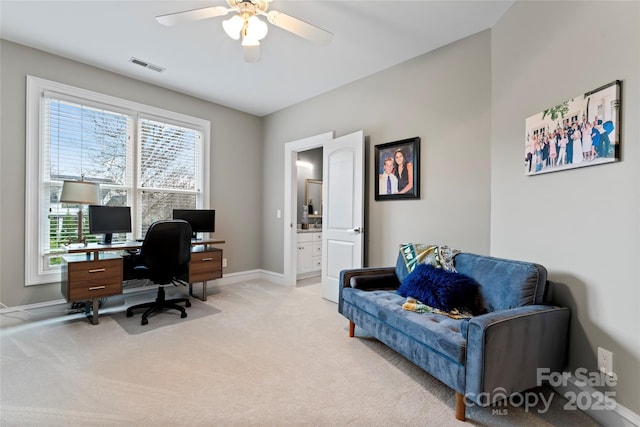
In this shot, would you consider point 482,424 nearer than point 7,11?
Yes

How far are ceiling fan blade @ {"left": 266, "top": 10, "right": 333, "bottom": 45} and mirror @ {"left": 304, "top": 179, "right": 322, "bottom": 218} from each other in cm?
378

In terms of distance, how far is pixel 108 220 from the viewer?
10.5ft

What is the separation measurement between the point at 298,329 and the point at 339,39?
281 centimetres

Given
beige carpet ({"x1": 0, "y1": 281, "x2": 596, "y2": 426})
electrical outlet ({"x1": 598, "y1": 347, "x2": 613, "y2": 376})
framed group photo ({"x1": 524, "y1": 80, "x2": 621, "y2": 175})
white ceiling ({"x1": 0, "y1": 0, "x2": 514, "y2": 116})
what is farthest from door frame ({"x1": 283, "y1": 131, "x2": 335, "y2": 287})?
electrical outlet ({"x1": 598, "y1": 347, "x2": 613, "y2": 376})

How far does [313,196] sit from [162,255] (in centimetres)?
341

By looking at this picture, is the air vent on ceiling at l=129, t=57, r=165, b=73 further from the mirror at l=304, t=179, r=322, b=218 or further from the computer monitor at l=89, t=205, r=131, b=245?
the mirror at l=304, t=179, r=322, b=218

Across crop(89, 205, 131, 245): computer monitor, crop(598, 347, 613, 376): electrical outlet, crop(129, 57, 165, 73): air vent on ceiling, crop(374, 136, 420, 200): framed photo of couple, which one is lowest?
crop(598, 347, 613, 376): electrical outlet

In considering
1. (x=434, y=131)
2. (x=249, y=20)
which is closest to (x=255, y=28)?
(x=249, y=20)

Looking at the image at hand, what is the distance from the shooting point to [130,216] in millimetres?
3426

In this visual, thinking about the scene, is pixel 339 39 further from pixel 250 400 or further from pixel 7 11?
pixel 250 400

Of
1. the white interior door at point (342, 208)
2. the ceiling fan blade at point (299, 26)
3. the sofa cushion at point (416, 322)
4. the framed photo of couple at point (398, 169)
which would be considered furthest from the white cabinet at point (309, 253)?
the ceiling fan blade at point (299, 26)

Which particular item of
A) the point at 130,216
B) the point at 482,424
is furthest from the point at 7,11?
the point at 482,424

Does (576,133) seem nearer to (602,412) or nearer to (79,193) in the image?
(602,412)

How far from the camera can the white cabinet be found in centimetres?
488
